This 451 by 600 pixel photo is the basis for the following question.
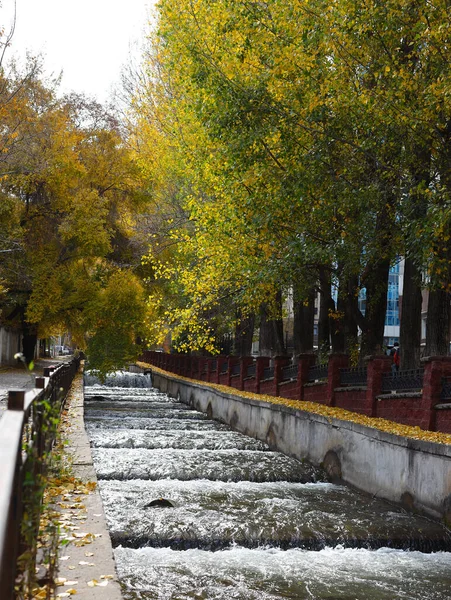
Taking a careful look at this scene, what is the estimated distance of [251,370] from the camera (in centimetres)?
2738

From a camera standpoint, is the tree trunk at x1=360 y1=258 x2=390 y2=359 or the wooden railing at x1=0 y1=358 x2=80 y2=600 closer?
the wooden railing at x1=0 y1=358 x2=80 y2=600

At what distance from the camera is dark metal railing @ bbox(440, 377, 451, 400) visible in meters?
12.7

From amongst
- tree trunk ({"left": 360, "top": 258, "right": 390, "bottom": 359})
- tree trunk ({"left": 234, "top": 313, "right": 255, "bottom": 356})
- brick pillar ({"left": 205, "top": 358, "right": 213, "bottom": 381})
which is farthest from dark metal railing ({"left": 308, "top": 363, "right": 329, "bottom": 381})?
brick pillar ({"left": 205, "top": 358, "right": 213, "bottom": 381})

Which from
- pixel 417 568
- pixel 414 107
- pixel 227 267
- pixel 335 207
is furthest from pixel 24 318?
pixel 417 568

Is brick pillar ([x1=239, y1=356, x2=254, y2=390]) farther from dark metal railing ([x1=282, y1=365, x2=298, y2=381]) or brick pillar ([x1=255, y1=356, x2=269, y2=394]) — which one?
dark metal railing ([x1=282, y1=365, x2=298, y2=381])

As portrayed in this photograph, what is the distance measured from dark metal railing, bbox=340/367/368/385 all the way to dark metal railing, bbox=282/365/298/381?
408 centimetres

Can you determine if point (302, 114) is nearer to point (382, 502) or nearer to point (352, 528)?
point (382, 502)

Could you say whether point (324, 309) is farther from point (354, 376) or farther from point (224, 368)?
point (224, 368)

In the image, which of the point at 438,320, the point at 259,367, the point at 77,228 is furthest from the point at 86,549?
the point at 77,228

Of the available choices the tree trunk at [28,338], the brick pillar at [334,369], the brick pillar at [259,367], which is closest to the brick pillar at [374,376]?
the brick pillar at [334,369]

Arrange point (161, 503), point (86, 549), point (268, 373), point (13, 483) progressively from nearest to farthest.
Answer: point (13, 483), point (86, 549), point (161, 503), point (268, 373)

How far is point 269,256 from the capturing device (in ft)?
58.5

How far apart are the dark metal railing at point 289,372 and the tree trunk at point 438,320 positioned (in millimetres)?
6886

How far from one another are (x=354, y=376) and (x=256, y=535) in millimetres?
8378
